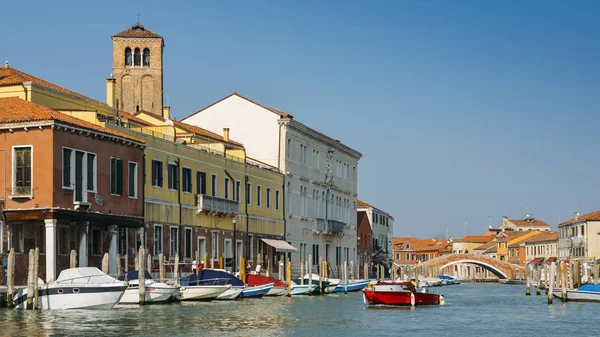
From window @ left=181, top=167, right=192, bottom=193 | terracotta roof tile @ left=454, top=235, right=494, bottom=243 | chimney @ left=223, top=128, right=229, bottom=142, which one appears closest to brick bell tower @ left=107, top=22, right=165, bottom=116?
chimney @ left=223, top=128, right=229, bottom=142

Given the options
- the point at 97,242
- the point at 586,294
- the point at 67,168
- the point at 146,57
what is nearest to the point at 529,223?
the point at 146,57

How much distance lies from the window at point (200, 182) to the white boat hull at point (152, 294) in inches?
359

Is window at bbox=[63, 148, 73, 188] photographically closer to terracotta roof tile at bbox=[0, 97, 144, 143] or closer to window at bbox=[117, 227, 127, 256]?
terracotta roof tile at bbox=[0, 97, 144, 143]

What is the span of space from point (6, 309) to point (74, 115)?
8.41 m

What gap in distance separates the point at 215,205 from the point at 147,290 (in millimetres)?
11100

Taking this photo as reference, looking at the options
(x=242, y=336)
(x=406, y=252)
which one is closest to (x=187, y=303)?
(x=242, y=336)

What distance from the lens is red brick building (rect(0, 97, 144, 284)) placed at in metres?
29.5

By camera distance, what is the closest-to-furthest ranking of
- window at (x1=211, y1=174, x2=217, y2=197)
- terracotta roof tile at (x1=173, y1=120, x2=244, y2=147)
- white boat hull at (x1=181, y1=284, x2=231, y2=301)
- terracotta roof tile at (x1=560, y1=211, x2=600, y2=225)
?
white boat hull at (x1=181, y1=284, x2=231, y2=301) < window at (x1=211, y1=174, x2=217, y2=197) < terracotta roof tile at (x1=173, y1=120, x2=244, y2=147) < terracotta roof tile at (x1=560, y1=211, x2=600, y2=225)

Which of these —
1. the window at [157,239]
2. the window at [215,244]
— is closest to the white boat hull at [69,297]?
the window at [157,239]

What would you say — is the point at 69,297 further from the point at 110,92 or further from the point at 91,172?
the point at 110,92

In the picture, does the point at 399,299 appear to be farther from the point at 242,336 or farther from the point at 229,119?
the point at 229,119

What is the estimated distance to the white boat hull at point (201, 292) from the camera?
33.3 meters

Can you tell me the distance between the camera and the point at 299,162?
172 ft

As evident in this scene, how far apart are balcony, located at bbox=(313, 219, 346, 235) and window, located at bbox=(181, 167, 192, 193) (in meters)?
15.6
